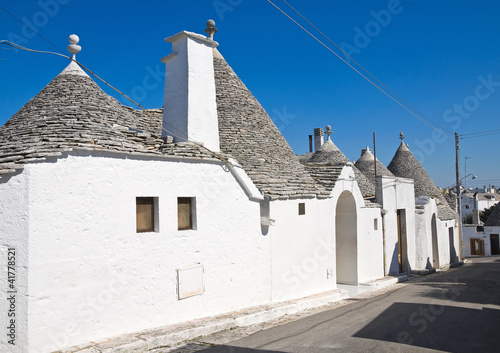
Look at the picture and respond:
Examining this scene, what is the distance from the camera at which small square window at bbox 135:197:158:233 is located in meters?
7.35

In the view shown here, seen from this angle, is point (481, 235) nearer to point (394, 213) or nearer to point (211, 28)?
point (394, 213)

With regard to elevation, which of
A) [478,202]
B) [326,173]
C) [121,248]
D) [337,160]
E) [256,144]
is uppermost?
[337,160]

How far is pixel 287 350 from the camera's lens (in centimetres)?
661

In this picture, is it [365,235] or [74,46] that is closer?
[74,46]

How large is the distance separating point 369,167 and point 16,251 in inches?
818

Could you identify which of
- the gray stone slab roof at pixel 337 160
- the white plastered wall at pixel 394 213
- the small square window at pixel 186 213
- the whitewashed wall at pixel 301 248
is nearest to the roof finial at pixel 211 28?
the whitewashed wall at pixel 301 248

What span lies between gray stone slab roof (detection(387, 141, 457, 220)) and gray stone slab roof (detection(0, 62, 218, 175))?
807 inches

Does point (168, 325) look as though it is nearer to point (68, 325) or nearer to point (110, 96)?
point (68, 325)

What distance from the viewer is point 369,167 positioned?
79.2ft

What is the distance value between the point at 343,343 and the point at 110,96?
259 inches

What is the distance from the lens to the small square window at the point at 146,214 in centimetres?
735

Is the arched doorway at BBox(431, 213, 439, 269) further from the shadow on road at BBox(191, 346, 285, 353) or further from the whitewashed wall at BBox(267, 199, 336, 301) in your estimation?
the shadow on road at BBox(191, 346, 285, 353)

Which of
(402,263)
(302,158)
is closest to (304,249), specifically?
(402,263)

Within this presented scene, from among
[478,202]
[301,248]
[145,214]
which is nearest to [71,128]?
[145,214]
